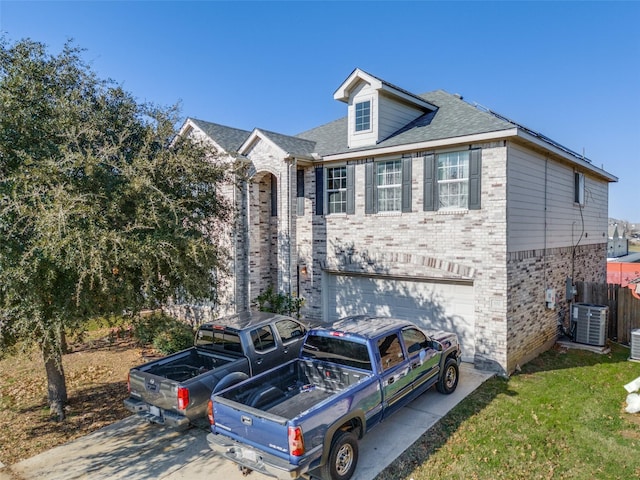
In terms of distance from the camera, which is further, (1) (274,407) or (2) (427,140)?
(2) (427,140)

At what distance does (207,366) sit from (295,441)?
366 centimetres

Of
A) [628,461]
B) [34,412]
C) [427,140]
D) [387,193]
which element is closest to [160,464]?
[34,412]

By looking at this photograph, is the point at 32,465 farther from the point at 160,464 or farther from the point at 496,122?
the point at 496,122

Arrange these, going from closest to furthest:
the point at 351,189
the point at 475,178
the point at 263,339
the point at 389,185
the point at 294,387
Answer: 1. the point at 294,387
2. the point at 263,339
3. the point at 475,178
4. the point at 389,185
5. the point at 351,189

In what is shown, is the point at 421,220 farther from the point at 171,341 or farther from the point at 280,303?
the point at 171,341

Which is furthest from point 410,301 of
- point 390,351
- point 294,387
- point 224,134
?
point 224,134

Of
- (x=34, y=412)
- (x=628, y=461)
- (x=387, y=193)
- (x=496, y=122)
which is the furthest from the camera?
(x=387, y=193)

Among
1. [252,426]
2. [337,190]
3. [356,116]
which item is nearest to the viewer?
[252,426]

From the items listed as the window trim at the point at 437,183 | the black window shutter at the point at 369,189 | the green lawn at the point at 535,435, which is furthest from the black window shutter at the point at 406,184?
the green lawn at the point at 535,435

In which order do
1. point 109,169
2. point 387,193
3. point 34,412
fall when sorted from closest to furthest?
point 109,169 < point 34,412 < point 387,193

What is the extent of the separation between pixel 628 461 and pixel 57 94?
438 inches

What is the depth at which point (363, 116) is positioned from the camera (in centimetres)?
1172

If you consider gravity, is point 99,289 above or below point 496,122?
below

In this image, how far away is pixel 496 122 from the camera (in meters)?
9.48
